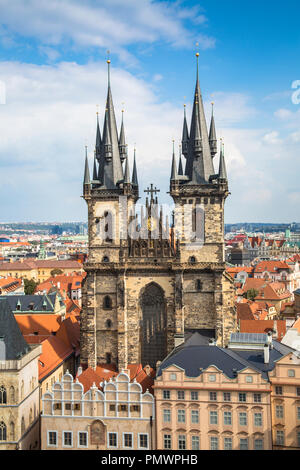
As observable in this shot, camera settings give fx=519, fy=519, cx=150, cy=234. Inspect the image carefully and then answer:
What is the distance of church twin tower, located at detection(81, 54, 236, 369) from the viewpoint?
A: 5406cm

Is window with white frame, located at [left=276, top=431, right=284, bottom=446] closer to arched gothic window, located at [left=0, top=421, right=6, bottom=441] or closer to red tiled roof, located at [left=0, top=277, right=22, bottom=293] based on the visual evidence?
arched gothic window, located at [left=0, top=421, right=6, bottom=441]

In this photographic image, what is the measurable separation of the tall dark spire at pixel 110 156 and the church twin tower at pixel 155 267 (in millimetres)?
155

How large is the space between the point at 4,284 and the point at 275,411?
319 ft

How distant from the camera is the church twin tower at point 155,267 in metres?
54.1

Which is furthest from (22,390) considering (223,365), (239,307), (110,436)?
(239,307)

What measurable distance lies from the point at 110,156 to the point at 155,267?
13382 millimetres

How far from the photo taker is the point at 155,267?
54812 millimetres

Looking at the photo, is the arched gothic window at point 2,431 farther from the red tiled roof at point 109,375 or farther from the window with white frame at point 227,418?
the window with white frame at point 227,418

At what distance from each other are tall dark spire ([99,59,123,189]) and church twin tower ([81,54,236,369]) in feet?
0.51

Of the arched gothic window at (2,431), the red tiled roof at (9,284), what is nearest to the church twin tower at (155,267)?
the arched gothic window at (2,431)

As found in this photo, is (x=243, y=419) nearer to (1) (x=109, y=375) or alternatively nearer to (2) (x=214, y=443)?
(2) (x=214, y=443)

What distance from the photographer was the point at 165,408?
42.3 m

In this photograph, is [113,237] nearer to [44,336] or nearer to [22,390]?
[44,336]

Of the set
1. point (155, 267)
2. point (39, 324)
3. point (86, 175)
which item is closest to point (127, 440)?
point (155, 267)
